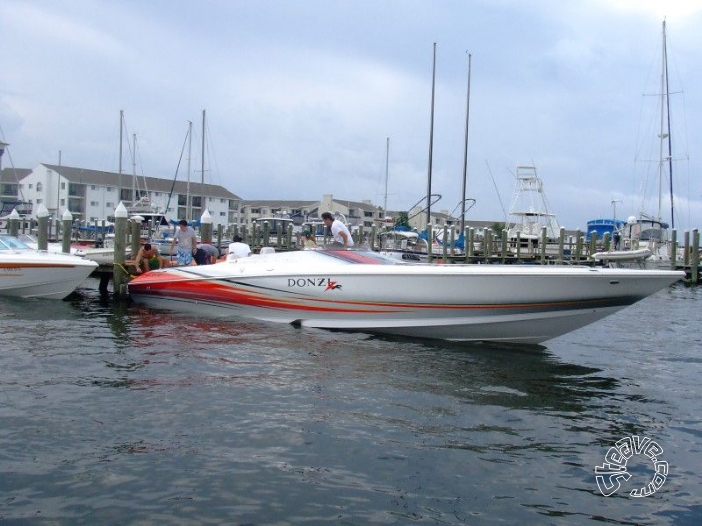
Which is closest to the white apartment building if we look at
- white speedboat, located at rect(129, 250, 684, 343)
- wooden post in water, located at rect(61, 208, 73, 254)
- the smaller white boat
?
the smaller white boat

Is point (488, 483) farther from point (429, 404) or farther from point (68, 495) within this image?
point (68, 495)

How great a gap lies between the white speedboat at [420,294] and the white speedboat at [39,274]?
406 cm

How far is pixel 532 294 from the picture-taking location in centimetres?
1016

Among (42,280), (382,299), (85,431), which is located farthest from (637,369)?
(42,280)

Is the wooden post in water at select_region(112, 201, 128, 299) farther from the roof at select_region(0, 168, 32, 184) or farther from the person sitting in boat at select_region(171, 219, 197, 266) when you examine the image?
the roof at select_region(0, 168, 32, 184)

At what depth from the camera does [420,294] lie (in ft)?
34.9

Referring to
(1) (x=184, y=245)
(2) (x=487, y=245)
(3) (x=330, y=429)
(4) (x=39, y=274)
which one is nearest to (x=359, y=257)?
(3) (x=330, y=429)

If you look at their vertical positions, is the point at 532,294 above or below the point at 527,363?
above

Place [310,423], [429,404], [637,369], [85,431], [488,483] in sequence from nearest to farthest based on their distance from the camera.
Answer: [488,483] → [85,431] → [310,423] → [429,404] → [637,369]

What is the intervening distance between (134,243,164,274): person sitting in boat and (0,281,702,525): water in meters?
5.12

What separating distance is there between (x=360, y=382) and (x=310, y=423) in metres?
1.70

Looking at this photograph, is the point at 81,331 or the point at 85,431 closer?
the point at 85,431

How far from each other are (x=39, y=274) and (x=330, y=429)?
436 inches

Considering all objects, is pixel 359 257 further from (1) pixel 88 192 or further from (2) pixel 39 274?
(1) pixel 88 192
